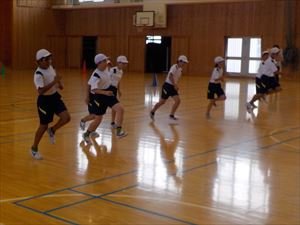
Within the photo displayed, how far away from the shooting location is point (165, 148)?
7387mm

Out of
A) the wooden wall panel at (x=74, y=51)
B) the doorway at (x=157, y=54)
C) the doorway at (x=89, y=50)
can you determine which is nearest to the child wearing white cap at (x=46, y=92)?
the doorway at (x=157, y=54)

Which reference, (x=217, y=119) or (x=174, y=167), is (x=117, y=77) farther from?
(x=174, y=167)

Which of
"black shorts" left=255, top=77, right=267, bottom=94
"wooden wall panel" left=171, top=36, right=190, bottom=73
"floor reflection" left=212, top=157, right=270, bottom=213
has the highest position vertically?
"wooden wall panel" left=171, top=36, right=190, bottom=73

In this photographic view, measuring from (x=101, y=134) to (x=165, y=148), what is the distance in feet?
5.28

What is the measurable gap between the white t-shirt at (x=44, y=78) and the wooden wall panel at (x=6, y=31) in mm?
24876

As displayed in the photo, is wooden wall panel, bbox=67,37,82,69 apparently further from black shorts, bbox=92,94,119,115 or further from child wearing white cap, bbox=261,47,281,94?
black shorts, bbox=92,94,119,115

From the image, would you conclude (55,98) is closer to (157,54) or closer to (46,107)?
(46,107)

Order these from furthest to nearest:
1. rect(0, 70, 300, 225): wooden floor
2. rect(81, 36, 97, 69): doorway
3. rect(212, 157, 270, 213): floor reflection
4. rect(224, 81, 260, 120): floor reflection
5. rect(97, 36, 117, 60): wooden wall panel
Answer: rect(81, 36, 97, 69): doorway < rect(97, 36, 117, 60): wooden wall panel < rect(224, 81, 260, 120): floor reflection < rect(212, 157, 270, 213): floor reflection < rect(0, 70, 300, 225): wooden floor

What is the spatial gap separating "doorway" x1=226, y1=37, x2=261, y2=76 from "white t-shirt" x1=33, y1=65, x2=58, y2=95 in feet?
66.3

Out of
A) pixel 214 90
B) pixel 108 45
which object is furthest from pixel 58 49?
pixel 214 90

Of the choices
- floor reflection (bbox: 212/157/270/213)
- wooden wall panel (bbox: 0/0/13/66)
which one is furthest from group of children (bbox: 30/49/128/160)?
wooden wall panel (bbox: 0/0/13/66)

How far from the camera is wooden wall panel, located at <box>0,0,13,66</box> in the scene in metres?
29.8

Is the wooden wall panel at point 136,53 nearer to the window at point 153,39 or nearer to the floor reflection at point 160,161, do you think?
the window at point 153,39

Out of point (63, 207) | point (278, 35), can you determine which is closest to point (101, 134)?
point (63, 207)
